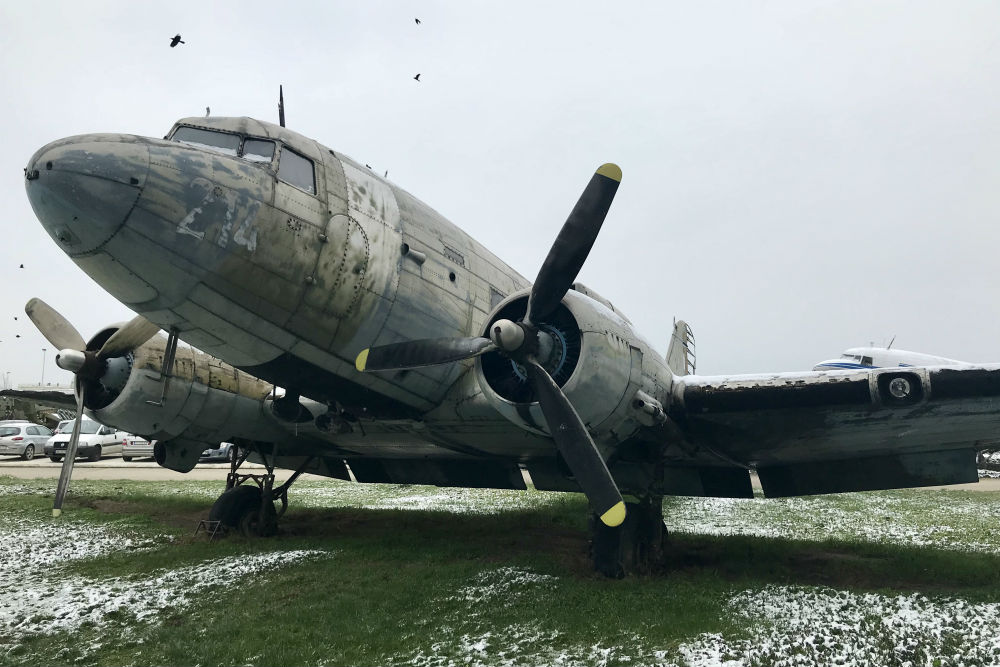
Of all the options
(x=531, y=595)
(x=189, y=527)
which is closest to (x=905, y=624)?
(x=531, y=595)

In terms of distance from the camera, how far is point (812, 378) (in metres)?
7.27

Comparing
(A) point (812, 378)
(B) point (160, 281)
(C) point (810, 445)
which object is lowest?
(C) point (810, 445)

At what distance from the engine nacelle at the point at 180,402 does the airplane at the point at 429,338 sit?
45 cm

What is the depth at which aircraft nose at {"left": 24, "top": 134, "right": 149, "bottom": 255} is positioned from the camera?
571 cm

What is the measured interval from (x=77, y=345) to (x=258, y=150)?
18.3 feet

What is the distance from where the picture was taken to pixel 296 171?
7.23 m

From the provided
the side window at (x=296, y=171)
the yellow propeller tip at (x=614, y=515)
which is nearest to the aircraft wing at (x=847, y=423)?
the yellow propeller tip at (x=614, y=515)

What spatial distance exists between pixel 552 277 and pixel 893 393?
3.76 m

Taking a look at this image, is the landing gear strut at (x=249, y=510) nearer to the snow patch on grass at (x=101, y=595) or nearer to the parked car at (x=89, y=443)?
the snow patch on grass at (x=101, y=595)

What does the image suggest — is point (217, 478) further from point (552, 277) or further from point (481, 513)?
point (552, 277)

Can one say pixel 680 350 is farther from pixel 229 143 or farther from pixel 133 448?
pixel 133 448

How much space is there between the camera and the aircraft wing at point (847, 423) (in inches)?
269

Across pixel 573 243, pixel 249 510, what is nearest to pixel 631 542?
pixel 573 243

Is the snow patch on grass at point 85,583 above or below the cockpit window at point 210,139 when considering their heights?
below
